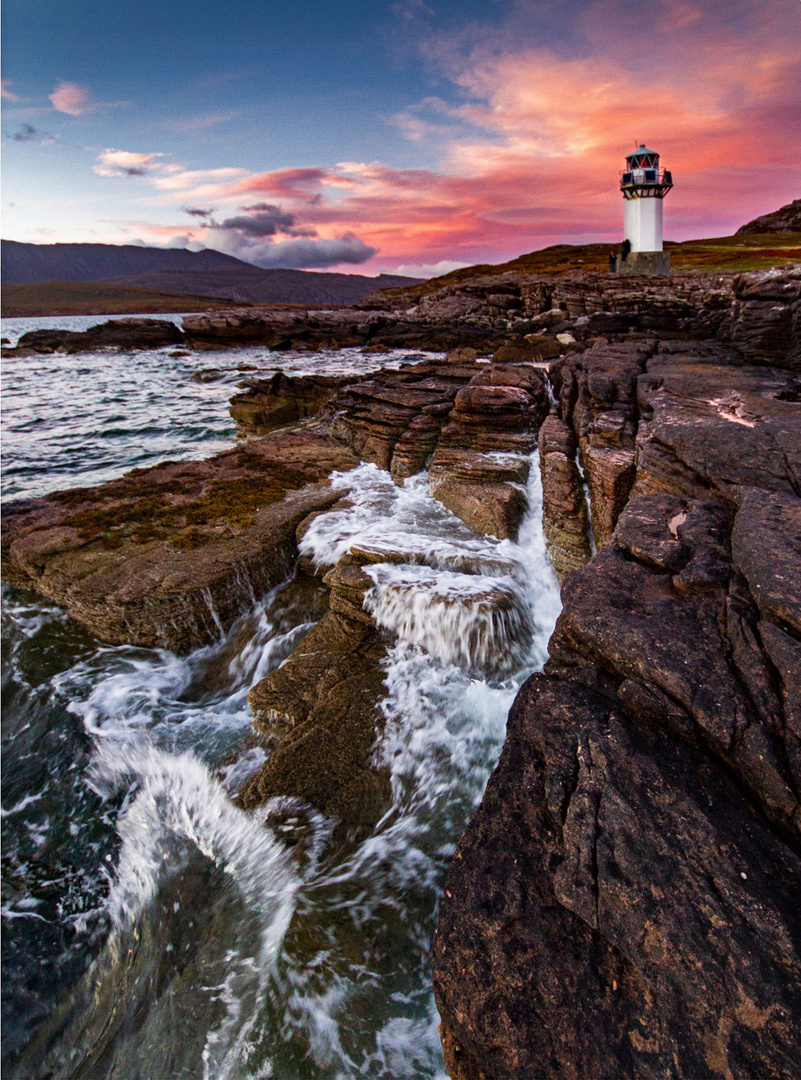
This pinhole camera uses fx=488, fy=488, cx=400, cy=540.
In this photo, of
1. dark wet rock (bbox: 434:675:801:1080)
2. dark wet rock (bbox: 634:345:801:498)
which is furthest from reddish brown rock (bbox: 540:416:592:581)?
dark wet rock (bbox: 434:675:801:1080)

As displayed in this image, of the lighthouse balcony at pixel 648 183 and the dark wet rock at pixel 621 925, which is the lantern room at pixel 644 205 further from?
the dark wet rock at pixel 621 925

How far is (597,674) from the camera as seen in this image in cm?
473

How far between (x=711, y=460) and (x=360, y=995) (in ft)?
25.7

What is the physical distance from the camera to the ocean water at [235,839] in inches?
183

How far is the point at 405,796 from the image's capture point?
6379 mm

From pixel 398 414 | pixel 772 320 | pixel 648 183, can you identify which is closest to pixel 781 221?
pixel 648 183

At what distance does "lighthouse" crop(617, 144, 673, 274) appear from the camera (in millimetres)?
57312

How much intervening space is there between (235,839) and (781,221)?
174 metres

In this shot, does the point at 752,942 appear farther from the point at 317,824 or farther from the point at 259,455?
the point at 259,455

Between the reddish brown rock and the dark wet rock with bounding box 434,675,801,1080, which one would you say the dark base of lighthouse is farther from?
the dark wet rock with bounding box 434,675,801,1080

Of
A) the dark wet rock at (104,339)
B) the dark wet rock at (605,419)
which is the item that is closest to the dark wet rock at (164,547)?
the dark wet rock at (605,419)

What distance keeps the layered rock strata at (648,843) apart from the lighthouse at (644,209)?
6603 cm

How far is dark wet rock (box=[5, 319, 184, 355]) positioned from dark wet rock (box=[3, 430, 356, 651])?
253ft

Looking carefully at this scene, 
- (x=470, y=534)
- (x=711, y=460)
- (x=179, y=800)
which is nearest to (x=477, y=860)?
(x=179, y=800)
